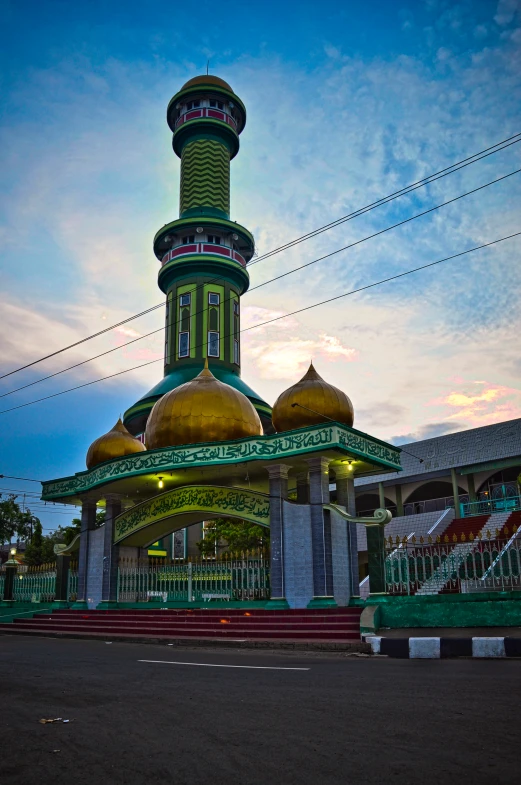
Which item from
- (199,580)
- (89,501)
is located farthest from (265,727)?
(89,501)

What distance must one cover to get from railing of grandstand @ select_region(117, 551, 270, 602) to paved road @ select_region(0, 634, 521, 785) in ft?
29.7

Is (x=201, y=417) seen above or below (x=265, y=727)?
above

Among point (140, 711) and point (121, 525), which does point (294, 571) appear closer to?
point (121, 525)

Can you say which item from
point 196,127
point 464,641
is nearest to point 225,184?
point 196,127

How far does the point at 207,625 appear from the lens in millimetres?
14859

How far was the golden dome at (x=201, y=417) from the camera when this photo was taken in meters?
18.3

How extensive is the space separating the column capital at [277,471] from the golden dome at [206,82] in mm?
24828

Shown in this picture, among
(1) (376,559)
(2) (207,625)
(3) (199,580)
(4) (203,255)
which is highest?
(4) (203,255)

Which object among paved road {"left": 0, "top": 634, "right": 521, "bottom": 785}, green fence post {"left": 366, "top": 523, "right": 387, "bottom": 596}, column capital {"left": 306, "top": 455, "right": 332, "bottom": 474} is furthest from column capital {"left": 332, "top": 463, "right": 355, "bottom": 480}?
paved road {"left": 0, "top": 634, "right": 521, "bottom": 785}

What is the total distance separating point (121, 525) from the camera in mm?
19766

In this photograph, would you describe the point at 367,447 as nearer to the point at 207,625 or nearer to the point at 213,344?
the point at 207,625

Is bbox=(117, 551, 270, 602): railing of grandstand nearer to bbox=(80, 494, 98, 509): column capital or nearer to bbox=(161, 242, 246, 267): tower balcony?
bbox=(80, 494, 98, 509): column capital

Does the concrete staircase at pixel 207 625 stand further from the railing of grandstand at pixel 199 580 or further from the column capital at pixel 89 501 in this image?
the column capital at pixel 89 501

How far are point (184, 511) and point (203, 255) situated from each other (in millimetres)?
15460
